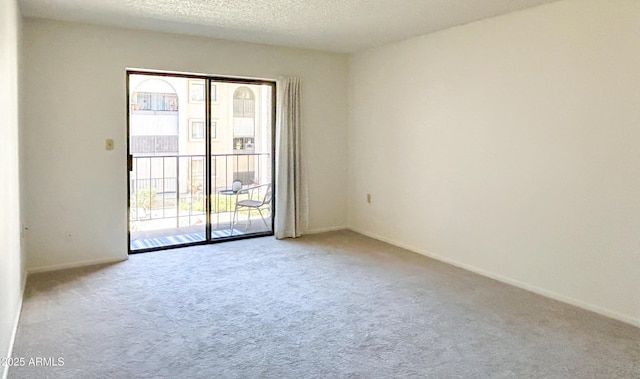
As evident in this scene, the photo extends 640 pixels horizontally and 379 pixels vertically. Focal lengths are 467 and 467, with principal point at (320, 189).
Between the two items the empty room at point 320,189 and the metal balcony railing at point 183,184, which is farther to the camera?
the metal balcony railing at point 183,184

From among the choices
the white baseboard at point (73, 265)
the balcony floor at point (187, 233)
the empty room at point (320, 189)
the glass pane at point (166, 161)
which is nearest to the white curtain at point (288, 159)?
the empty room at point (320, 189)

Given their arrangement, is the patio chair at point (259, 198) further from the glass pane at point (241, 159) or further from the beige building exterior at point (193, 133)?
the beige building exterior at point (193, 133)

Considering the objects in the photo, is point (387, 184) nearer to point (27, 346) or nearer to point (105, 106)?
point (105, 106)

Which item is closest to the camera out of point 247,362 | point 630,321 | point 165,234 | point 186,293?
point 247,362

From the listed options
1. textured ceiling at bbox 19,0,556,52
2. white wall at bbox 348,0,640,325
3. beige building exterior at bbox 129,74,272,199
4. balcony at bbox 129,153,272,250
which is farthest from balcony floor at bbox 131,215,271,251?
textured ceiling at bbox 19,0,556,52

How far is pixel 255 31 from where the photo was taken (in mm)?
4965

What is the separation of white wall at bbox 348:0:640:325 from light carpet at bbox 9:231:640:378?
1.12ft

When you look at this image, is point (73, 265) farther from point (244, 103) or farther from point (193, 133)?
point (244, 103)

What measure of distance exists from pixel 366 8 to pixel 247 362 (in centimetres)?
302

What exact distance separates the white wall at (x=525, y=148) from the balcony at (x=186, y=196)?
175 cm

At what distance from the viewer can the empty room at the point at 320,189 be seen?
2996mm

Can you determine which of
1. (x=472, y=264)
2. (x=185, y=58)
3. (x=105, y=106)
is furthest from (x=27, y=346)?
(x=472, y=264)

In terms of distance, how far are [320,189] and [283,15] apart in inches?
101

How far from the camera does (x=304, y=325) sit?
3.28 metres
